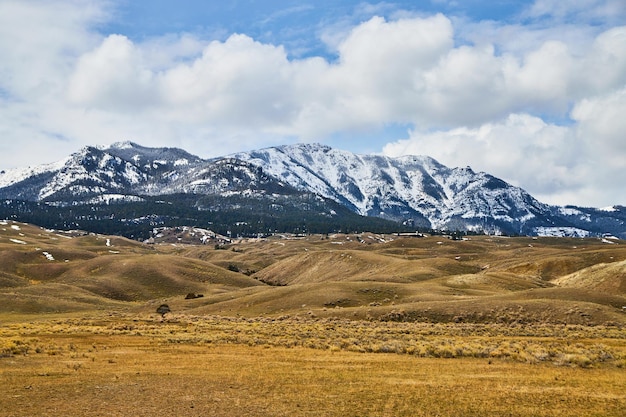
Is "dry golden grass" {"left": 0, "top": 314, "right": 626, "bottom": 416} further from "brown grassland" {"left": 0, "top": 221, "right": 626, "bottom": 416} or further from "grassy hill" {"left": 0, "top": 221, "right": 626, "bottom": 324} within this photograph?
"grassy hill" {"left": 0, "top": 221, "right": 626, "bottom": 324}

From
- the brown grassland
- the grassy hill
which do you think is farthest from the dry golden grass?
the grassy hill

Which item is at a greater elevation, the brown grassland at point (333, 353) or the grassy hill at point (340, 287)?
the grassy hill at point (340, 287)

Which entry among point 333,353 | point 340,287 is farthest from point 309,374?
point 340,287

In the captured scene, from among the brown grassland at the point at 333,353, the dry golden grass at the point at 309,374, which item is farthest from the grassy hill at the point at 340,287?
the dry golden grass at the point at 309,374

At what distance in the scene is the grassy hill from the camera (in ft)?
272

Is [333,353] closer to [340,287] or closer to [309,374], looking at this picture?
[309,374]

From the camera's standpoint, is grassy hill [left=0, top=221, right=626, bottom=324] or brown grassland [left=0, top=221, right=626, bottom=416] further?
grassy hill [left=0, top=221, right=626, bottom=324]

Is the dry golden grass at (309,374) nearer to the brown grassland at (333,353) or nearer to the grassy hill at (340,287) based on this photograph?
the brown grassland at (333,353)

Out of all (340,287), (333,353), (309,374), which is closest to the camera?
(309,374)

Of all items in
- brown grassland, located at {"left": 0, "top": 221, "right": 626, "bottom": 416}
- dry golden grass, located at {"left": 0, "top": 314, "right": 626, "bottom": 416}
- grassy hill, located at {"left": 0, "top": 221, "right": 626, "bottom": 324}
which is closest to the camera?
dry golden grass, located at {"left": 0, "top": 314, "right": 626, "bottom": 416}

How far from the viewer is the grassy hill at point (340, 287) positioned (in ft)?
272

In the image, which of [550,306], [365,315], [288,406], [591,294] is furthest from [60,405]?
[591,294]

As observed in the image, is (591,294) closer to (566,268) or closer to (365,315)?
(365,315)

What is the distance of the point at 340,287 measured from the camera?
351 ft
